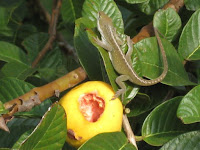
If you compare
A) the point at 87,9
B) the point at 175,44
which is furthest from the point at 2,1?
the point at 175,44

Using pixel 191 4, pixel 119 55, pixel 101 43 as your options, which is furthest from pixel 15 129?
pixel 191 4

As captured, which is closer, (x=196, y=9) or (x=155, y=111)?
(x=155, y=111)

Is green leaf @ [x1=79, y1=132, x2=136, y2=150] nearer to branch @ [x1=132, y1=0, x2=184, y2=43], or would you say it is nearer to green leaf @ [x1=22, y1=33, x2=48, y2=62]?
branch @ [x1=132, y1=0, x2=184, y2=43]

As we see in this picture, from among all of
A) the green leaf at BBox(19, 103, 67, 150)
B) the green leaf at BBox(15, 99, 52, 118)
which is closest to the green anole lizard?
the green leaf at BBox(19, 103, 67, 150)

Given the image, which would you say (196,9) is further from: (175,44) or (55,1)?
(55,1)

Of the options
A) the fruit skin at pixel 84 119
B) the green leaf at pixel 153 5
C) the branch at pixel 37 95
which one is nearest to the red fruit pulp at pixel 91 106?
the fruit skin at pixel 84 119

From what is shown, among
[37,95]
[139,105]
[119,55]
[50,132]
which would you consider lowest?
[119,55]

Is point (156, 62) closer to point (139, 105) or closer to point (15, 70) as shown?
point (139, 105)
